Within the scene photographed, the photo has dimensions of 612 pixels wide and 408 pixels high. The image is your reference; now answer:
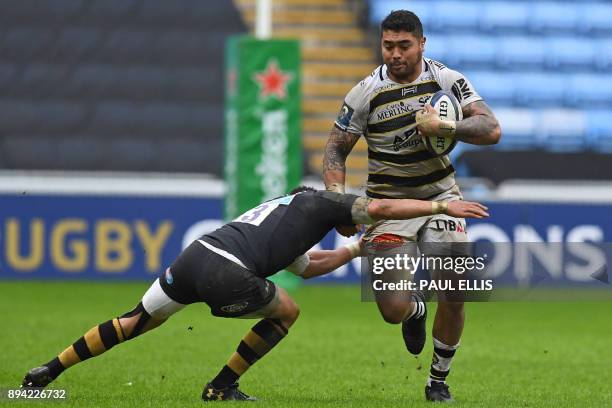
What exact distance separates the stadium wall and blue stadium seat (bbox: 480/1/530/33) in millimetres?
6242

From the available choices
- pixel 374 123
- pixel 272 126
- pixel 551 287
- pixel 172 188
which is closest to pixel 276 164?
pixel 272 126

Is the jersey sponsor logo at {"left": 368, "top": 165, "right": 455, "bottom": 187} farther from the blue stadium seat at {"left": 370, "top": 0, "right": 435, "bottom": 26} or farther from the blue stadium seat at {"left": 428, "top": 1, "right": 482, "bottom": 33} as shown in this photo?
the blue stadium seat at {"left": 428, "top": 1, "right": 482, "bottom": 33}

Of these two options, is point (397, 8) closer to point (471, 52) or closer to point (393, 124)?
point (471, 52)

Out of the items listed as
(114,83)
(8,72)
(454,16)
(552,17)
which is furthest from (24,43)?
(552,17)

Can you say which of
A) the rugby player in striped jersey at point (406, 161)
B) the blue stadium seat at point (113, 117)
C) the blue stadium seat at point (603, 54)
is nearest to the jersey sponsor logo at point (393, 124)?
the rugby player in striped jersey at point (406, 161)

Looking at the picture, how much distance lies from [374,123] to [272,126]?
344 inches

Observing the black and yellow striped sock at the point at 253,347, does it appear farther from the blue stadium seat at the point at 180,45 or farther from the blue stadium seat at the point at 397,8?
the blue stadium seat at the point at 397,8

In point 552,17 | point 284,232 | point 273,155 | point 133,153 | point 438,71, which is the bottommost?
point 133,153

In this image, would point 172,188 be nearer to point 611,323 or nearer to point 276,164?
point 276,164

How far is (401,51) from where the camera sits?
7680 mm

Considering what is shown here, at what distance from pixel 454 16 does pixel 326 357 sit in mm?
13779

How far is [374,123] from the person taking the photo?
313 inches

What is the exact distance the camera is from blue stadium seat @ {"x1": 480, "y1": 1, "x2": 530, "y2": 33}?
23.5 meters

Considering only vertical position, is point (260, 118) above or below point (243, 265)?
below
